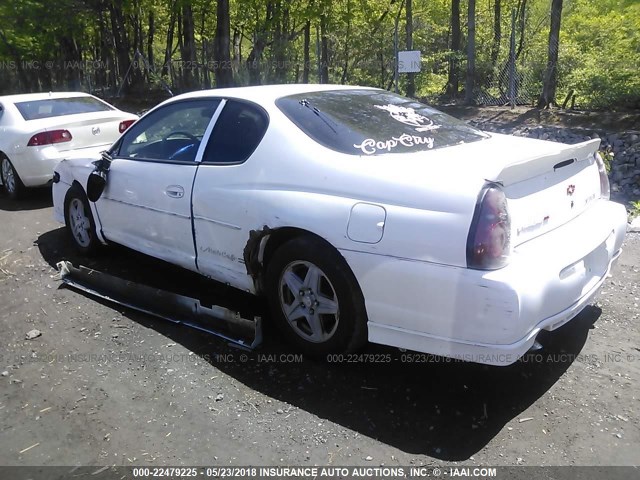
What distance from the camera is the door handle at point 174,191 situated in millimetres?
4145

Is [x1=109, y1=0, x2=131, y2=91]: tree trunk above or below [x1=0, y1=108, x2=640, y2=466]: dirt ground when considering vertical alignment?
above

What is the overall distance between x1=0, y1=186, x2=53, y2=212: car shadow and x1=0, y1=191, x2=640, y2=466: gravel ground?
13.0ft

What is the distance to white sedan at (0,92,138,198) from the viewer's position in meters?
7.85

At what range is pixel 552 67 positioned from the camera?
42.1 ft

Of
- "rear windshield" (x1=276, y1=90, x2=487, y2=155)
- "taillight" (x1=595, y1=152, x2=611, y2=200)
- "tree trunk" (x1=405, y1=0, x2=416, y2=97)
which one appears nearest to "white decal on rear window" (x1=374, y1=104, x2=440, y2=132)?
"rear windshield" (x1=276, y1=90, x2=487, y2=155)

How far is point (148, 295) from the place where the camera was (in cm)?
440

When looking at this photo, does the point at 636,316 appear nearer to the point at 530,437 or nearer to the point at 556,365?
the point at 556,365

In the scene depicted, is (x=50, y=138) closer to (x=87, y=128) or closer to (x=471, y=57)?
(x=87, y=128)

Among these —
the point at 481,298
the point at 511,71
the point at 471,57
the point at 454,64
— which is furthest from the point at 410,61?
the point at 481,298

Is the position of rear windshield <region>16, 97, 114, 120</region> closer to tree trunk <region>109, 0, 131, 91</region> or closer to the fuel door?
the fuel door

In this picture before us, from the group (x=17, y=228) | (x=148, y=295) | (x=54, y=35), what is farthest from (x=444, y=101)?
(x=54, y=35)

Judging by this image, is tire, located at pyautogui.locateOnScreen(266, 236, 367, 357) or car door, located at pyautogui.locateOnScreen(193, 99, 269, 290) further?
car door, located at pyautogui.locateOnScreen(193, 99, 269, 290)

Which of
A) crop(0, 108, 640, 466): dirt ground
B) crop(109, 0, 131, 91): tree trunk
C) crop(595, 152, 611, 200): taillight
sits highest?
crop(109, 0, 131, 91): tree trunk

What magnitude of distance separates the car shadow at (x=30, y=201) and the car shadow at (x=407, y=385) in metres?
4.58
